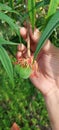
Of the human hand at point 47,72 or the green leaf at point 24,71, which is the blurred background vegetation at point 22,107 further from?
the green leaf at point 24,71

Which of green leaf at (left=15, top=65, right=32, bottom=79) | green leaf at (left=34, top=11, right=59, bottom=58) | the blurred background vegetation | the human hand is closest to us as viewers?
green leaf at (left=34, top=11, right=59, bottom=58)

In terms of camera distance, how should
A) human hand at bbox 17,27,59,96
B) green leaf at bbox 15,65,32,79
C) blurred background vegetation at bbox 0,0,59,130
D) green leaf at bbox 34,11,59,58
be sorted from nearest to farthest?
green leaf at bbox 34,11,59,58 → green leaf at bbox 15,65,32,79 → human hand at bbox 17,27,59,96 → blurred background vegetation at bbox 0,0,59,130

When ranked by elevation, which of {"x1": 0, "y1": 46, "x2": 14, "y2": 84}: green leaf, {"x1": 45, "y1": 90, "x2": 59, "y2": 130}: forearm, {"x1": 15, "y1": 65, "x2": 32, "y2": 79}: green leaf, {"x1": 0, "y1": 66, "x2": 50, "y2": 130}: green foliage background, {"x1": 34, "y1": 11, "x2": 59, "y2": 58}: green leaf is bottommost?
{"x1": 0, "y1": 66, "x2": 50, "y2": 130}: green foliage background

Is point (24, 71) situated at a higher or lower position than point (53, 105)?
higher

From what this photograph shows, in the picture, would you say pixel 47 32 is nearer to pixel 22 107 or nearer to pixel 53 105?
pixel 53 105

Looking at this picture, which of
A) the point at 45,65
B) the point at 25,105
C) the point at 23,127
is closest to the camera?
the point at 45,65

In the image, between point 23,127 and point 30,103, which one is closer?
point 23,127

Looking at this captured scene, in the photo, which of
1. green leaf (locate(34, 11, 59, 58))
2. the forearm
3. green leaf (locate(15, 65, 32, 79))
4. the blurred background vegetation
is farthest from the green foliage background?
green leaf (locate(34, 11, 59, 58))

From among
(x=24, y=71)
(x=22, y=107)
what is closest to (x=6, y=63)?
(x=24, y=71)

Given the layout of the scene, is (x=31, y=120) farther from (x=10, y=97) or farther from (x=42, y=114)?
(x=10, y=97)

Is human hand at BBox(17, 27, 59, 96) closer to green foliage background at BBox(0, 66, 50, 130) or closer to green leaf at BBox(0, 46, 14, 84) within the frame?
green leaf at BBox(0, 46, 14, 84)

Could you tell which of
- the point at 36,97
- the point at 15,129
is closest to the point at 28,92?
the point at 36,97
